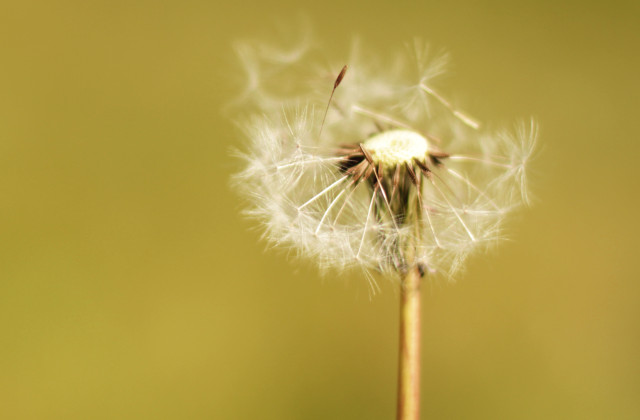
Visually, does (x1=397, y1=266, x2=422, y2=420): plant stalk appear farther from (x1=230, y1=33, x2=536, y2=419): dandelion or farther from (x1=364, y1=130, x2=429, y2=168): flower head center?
(x1=364, y1=130, x2=429, y2=168): flower head center

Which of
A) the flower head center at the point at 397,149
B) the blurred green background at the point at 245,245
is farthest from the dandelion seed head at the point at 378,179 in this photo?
the blurred green background at the point at 245,245

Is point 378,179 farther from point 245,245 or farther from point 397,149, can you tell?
point 245,245

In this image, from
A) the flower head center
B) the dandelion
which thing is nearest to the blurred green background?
the dandelion

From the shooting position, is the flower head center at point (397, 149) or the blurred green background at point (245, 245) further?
the blurred green background at point (245, 245)

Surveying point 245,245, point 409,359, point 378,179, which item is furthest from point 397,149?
point 245,245

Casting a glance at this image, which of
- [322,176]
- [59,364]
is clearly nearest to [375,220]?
[322,176]

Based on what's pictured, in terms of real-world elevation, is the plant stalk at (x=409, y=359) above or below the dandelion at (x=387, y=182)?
below

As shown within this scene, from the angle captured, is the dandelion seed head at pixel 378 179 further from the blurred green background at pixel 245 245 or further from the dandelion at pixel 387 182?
the blurred green background at pixel 245 245
